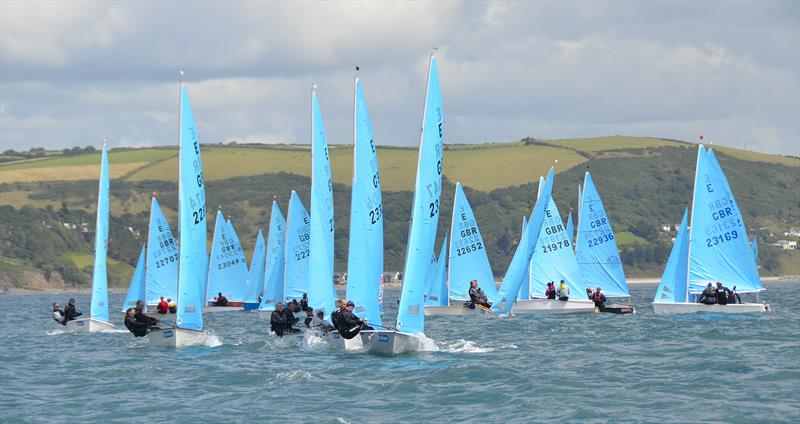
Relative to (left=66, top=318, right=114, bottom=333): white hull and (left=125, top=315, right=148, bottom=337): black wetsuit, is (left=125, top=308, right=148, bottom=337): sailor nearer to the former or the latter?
(left=125, top=315, right=148, bottom=337): black wetsuit

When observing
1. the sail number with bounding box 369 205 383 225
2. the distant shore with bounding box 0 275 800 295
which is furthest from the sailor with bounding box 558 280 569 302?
the distant shore with bounding box 0 275 800 295

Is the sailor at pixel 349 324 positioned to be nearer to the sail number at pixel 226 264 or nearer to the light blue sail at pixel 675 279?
the light blue sail at pixel 675 279

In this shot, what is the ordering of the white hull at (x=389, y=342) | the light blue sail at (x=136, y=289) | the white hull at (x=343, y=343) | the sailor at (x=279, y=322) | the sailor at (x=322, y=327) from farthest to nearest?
the light blue sail at (x=136, y=289) → the sailor at (x=279, y=322) → the sailor at (x=322, y=327) → the white hull at (x=343, y=343) → the white hull at (x=389, y=342)

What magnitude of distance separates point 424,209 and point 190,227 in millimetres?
8213

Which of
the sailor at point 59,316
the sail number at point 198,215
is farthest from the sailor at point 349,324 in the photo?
the sailor at point 59,316

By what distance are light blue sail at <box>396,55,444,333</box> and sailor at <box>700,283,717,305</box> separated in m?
20.7

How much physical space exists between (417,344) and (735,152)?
172 m

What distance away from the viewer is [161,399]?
25.8 meters

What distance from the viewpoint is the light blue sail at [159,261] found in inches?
2166

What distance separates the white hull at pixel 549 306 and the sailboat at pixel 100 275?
56.2ft

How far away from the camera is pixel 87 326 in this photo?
149 ft

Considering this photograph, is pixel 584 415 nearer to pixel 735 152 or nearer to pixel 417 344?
pixel 417 344

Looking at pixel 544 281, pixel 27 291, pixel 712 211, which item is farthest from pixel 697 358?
pixel 27 291

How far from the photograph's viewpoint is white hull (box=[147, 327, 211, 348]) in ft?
115
